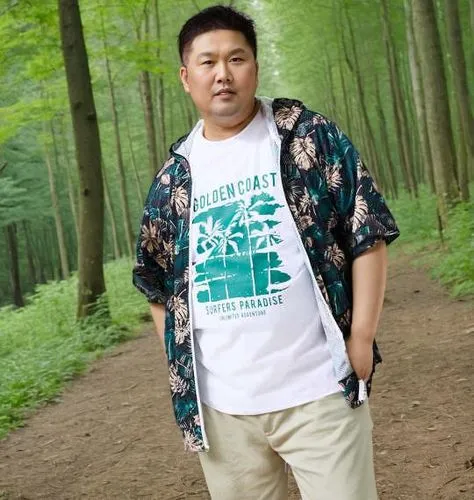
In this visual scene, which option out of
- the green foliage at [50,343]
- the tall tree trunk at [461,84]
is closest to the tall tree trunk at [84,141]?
the green foliage at [50,343]

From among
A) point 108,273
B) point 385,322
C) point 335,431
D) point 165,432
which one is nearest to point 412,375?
point 165,432

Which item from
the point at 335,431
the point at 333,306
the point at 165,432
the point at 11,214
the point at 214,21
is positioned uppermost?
the point at 11,214

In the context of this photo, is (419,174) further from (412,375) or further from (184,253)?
(184,253)

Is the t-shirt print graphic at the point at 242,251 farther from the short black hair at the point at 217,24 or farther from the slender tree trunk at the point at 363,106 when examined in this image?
the slender tree trunk at the point at 363,106

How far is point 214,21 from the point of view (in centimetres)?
221

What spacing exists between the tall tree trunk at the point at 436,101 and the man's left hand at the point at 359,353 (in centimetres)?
948

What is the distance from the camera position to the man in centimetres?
203

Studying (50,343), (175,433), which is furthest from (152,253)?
(50,343)

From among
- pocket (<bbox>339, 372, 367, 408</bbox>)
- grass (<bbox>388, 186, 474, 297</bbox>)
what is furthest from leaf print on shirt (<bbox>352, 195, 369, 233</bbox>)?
grass (<bbox>388, 186, 474, 297</bbox>)

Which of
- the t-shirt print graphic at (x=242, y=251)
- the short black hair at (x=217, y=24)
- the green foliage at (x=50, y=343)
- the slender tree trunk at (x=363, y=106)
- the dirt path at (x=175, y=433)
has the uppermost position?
the slender tree trunk at (x=363, y=106)

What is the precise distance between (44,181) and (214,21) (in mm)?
33930

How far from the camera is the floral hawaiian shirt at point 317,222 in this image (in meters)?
2.04

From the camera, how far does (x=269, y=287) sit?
206 cm

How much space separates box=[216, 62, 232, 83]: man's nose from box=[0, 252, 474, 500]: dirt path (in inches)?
94.6
